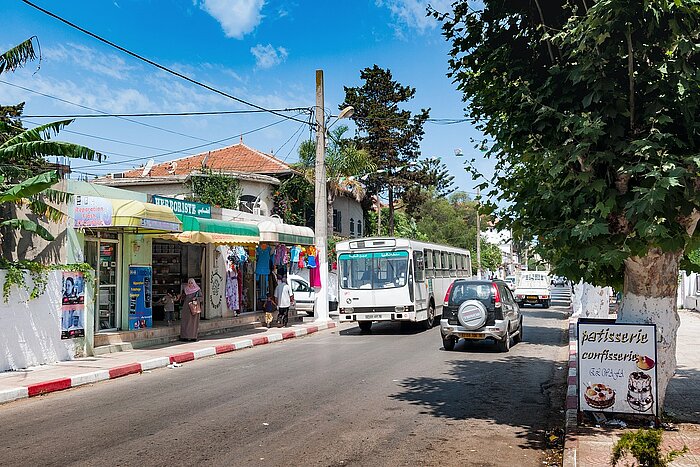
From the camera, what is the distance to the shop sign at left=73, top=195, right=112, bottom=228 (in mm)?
14305

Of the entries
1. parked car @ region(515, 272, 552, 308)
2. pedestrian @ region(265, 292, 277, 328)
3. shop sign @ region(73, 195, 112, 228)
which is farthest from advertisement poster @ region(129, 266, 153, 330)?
parked car @ region(515, 272, 552, 308)

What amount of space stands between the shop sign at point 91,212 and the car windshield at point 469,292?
8369 millimetres

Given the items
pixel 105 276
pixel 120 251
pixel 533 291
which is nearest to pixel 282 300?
pixel 120 251

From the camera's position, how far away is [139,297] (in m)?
17.3

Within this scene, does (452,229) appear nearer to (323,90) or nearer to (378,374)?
(323,90)

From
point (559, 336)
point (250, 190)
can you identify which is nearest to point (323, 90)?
point (250, 190)

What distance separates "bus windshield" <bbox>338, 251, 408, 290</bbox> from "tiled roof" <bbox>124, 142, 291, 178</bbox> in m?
13.1

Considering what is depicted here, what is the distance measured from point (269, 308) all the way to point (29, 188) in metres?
11.8

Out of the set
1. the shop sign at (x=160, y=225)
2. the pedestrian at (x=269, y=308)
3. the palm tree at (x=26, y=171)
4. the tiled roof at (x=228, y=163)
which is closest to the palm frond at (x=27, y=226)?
the palm tree at (x=26, y=171)

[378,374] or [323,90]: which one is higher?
[323,90]

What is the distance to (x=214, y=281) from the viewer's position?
21.2 meters

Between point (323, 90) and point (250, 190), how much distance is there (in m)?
7.90

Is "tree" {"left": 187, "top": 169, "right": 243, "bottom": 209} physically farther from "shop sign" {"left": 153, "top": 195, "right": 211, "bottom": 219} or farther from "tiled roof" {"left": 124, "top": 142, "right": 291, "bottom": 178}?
"shop sign" {"left": 153, "top": 195, "right": 211, "bottom": 219}

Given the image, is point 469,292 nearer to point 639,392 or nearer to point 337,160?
point 639,392
